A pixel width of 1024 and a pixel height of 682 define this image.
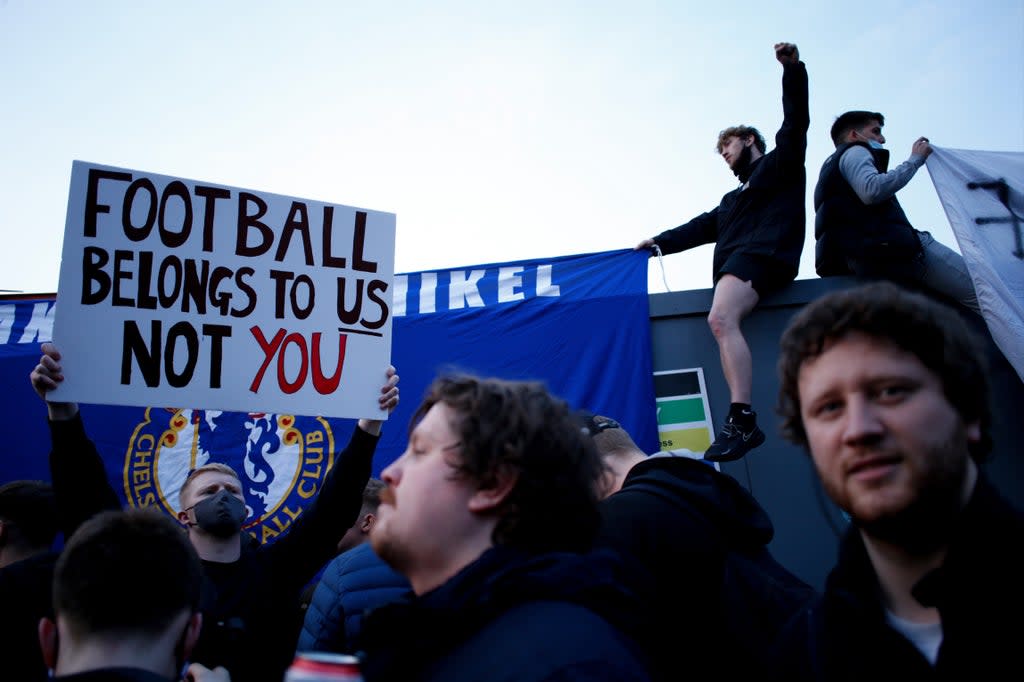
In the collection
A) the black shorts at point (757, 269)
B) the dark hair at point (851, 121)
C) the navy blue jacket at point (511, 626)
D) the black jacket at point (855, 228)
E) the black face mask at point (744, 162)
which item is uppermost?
the dark hair at point (851, 121)

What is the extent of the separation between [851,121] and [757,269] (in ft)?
4.33

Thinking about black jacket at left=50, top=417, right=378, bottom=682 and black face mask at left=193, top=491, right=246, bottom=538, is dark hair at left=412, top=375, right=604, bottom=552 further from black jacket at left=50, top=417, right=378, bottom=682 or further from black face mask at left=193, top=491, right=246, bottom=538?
black face mask at left=193, top=491, right=246, bottom=538

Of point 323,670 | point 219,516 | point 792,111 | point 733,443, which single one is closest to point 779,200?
point 792,111

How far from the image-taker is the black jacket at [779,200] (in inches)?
168

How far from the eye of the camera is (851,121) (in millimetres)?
4871

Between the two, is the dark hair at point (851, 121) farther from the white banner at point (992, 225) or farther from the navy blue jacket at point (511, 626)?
the navy blue jacket at point (511, 626)

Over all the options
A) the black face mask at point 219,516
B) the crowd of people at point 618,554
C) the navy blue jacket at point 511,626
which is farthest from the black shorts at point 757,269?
the navy blue jacket at point 511,626

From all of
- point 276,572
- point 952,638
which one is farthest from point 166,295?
point 952,638

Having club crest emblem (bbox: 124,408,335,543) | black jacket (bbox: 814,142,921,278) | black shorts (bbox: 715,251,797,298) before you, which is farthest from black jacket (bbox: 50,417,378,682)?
black jacket (bbox: 814,142,921,278)

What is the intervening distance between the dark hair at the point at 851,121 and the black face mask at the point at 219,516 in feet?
14.0

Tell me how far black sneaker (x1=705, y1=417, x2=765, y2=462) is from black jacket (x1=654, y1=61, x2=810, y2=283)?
3.65 ft

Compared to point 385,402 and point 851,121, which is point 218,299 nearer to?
point 385,402

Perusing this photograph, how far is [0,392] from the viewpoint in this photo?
5094mm

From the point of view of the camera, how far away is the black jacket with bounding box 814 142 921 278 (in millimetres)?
4531
